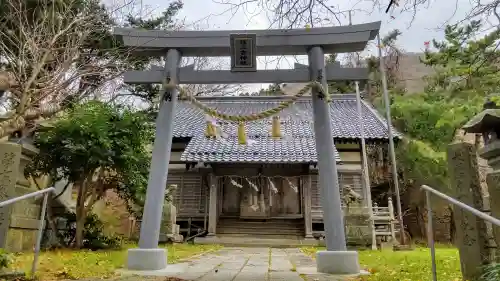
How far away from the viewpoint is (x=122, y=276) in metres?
4.79

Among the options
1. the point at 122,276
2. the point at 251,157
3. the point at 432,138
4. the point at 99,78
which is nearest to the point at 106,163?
the point at 99,78

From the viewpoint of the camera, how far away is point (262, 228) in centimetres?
1543

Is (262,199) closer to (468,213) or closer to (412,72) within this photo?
(468,213)

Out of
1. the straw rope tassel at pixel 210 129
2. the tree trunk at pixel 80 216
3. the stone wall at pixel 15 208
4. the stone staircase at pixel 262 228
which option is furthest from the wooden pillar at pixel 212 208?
the straw rope tassel at pixel 210 129

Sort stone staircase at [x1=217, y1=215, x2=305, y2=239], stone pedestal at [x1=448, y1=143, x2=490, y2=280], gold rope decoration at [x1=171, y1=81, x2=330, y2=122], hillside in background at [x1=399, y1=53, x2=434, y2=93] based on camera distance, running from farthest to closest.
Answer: hillside in background at [x1=399, y1=53, x2=434, y2=93] < stone staircase at [x1=217, y1=215, x2=305, y2=239] < gold rope decoration at [x1=171, y1=81, x2=330, y2=122] < stone pedestal at [x1=448, y1=143, x2=490, y2=280]

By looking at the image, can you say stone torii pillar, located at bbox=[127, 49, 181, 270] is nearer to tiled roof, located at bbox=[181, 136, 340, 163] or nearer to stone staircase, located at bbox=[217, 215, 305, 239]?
tiled roof, located at bbox=[181, 136, 340, 163]

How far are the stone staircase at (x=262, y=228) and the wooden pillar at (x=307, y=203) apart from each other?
0.43 meters

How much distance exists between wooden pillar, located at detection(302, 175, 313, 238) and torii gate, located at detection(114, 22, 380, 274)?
928 cm

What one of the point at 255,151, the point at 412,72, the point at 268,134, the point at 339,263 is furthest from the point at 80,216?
the point at 412,72

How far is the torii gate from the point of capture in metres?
5.89

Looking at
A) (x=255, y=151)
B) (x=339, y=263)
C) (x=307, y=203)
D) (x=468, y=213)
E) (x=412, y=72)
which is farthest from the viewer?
(x=412, y=72)

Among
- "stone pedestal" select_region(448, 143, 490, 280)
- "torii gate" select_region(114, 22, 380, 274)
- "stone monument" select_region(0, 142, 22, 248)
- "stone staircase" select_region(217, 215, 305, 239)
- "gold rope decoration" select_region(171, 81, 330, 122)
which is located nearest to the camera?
"stone pedestal" select_region(448, 143, 490, 280)

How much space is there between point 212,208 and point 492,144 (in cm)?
1200

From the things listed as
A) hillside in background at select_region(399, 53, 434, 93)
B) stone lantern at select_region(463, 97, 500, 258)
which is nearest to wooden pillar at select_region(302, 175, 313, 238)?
stone lantern at select_region(463, 97, 500, 258)
